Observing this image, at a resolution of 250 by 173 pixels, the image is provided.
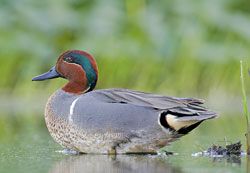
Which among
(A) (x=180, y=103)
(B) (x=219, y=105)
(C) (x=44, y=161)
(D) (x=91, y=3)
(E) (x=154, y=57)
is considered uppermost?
(D) (x=91, y=3)

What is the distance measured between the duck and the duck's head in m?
0.22

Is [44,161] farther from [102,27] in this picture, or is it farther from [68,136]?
[102,27]

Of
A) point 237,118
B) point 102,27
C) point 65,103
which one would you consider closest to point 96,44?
point 102,27

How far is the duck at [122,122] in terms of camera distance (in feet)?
18.6

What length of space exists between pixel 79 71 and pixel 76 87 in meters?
0.10

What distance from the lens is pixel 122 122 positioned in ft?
18.9

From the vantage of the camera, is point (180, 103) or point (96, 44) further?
point (96, 44)

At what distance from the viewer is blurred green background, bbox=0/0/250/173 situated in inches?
444

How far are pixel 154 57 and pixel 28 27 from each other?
1.77m

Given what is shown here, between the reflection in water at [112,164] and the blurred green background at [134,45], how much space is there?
489 cm

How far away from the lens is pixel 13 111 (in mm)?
9656

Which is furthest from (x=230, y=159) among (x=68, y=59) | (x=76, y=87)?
(x=68, y=59)

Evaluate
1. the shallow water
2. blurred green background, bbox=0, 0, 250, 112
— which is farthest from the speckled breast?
blurred green background, bbox=0, 0, 250, 112

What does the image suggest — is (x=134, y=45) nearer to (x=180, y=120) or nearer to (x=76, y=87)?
(x=76, y=87)
